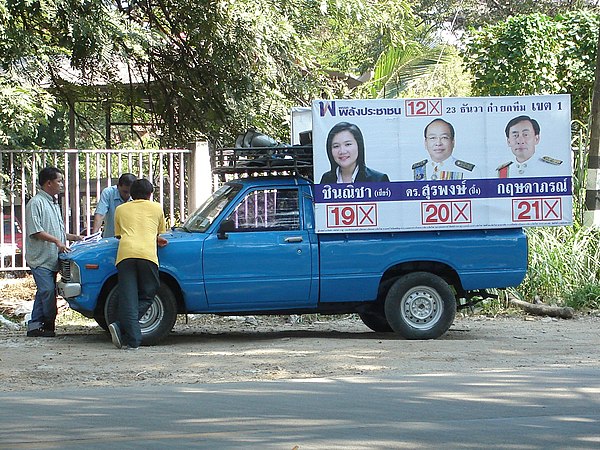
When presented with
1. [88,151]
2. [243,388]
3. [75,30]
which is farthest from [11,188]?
[243,388]

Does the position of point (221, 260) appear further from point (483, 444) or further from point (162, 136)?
point (162, 136)

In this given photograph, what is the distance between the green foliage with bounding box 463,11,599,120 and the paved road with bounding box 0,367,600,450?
1226 cm

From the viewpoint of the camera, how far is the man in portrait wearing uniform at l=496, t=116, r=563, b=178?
11242 millimetres

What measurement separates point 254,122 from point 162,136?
6.59 ft

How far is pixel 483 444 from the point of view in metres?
6.62

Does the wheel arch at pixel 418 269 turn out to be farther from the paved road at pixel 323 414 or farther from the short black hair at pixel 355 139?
the paved road at pixel 323 414

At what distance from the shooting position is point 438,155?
36.6 feet

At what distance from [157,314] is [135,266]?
0.74m

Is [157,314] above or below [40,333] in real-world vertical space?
above

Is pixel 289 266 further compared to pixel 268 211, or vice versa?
pixel 268 211

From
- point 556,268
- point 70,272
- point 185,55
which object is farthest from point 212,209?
point 185,55

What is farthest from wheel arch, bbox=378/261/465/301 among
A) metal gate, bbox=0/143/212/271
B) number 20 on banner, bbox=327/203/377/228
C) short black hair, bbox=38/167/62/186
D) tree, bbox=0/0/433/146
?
tree, bbox=0/0/433/146

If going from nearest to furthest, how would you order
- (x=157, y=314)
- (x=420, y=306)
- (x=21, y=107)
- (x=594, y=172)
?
(x=157, y=314) < (x=420, y=306) < (x=21, y=107) < (x=594, y=172)

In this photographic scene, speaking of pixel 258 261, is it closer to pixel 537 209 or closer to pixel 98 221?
pixel 98 221
